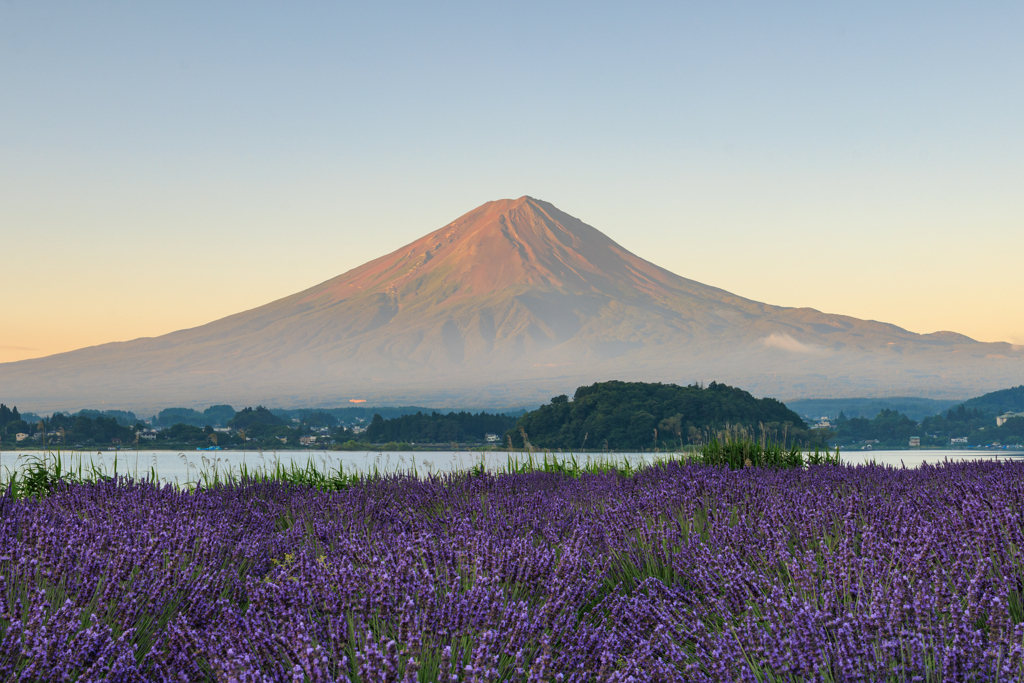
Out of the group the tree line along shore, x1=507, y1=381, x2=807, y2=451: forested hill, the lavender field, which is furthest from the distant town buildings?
the lavender field

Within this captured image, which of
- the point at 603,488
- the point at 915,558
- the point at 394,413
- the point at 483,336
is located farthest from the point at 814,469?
the point at 483,336

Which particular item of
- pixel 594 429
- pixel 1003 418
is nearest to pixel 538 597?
pixel 594 429

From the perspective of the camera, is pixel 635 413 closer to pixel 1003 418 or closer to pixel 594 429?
pixel 594 429

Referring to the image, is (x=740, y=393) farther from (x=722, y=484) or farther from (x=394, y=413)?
(x=394, y=413)

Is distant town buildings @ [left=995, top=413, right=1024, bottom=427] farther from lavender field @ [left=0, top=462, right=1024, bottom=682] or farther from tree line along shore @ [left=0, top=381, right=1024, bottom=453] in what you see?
lavender field @ [left=0, top=462, right=1024, bottom=682]

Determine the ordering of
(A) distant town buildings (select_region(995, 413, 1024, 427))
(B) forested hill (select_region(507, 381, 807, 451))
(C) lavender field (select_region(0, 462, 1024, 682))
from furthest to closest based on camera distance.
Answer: (A) distant town buildings (select_region(995, 413, 1024, 427)) < (B) forested hill (select_region(507, 381, 807, 451)) < (C) lavender field (select_region(0, 462, 1024, 682))

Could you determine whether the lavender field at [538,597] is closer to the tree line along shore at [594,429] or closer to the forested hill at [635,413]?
the tree line along shore at [594,429]

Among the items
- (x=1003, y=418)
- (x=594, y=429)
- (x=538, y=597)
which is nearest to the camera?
(x=538, y=597)
